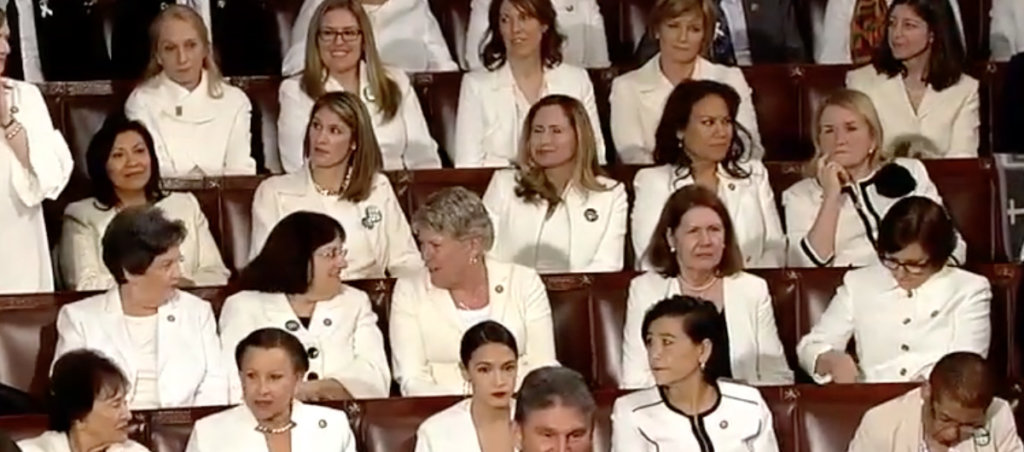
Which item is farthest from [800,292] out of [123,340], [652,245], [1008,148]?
[123,340]

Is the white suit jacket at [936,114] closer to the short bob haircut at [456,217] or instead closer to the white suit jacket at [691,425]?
the short bob haircut at [456,217]

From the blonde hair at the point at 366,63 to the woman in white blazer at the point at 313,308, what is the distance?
2.80 feet

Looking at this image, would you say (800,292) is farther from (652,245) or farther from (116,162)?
(116,162)

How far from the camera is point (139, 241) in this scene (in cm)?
434

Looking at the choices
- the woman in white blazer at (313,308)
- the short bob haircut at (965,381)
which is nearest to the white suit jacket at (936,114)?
the short bob haircut at (965,381)

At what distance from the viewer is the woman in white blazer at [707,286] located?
14.6ft

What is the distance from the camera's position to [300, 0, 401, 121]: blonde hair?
520 centimetres

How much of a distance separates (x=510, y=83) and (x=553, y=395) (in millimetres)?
1901

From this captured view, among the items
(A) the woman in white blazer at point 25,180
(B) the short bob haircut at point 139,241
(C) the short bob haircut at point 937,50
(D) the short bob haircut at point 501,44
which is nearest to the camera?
(B) the short bob haircut at point 139,241

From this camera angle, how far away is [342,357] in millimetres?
4422

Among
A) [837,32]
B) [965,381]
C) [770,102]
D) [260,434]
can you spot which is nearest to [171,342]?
→ [260,434]

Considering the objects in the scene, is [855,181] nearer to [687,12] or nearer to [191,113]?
[687,12]

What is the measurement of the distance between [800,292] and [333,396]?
3.19 feet

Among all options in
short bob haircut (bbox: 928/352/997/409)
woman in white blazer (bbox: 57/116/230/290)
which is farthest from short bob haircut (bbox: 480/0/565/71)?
short bob haircut (bbox: 928/352/997/409)
